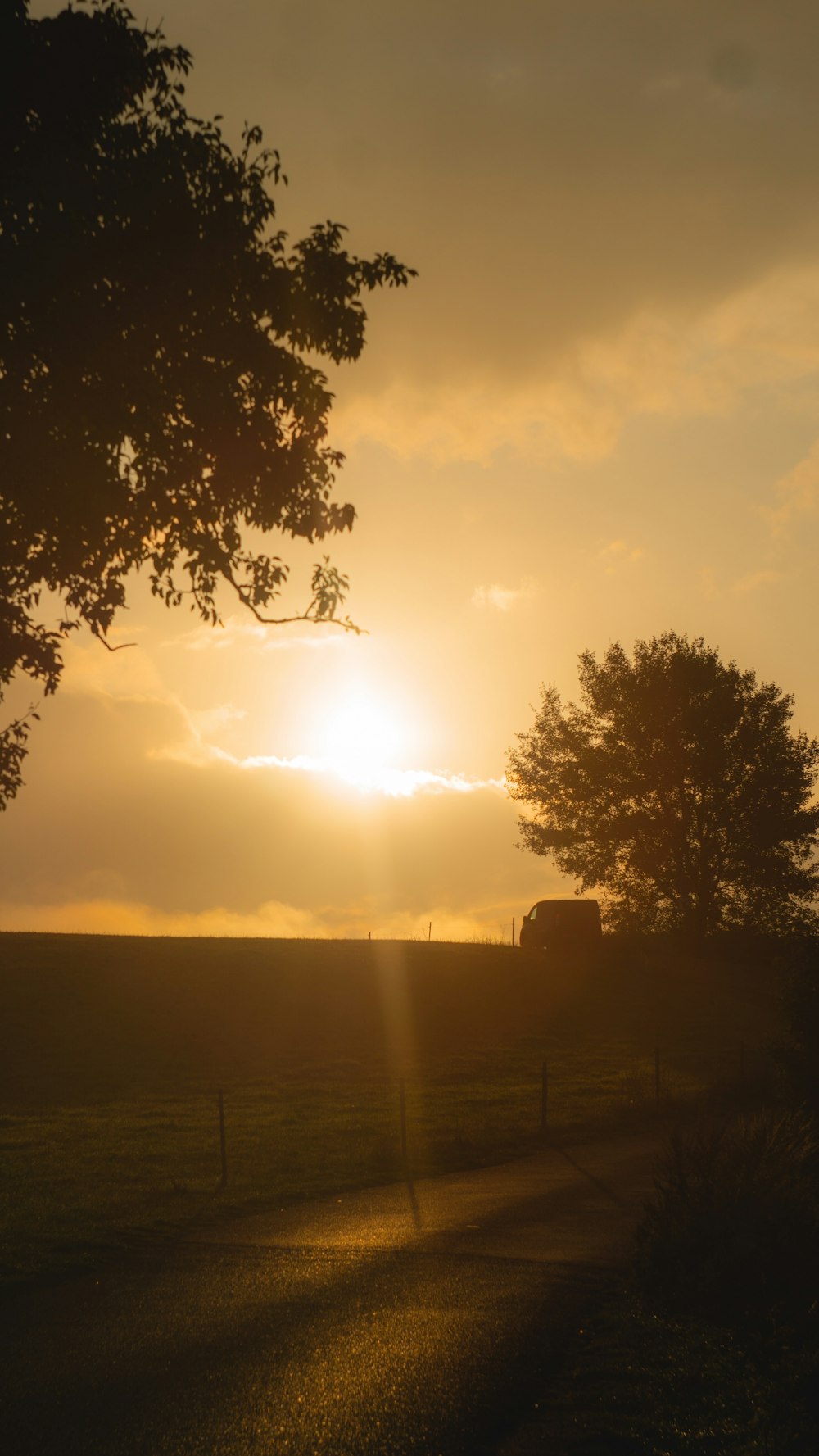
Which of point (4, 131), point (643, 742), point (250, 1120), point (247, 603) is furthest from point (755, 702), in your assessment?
point (4, 131)

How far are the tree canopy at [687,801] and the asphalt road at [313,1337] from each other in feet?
134

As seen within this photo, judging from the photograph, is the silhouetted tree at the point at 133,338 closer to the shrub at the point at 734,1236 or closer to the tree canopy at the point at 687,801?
the shrub at the point at 734,1236

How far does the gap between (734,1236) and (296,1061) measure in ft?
103

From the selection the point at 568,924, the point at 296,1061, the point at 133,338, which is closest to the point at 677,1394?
the point at 133,338

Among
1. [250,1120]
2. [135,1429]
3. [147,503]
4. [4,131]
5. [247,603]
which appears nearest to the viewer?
[135,1429]

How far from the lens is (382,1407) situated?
770 cm

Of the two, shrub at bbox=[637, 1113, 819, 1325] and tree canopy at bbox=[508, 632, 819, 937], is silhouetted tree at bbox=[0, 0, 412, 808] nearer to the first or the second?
shrub at bbox=[637, 1113, 819, 1325]

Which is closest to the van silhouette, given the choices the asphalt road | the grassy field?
the grassy field

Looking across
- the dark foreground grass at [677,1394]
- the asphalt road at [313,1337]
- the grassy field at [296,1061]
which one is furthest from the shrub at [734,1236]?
the grassy field at [296,1061]

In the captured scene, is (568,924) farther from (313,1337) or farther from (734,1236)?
(313,1337)

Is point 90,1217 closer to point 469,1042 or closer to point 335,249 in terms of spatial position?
point 335,249

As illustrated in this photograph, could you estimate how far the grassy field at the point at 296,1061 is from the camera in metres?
20.7

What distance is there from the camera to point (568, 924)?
5631cm

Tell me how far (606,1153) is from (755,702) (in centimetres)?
3680
